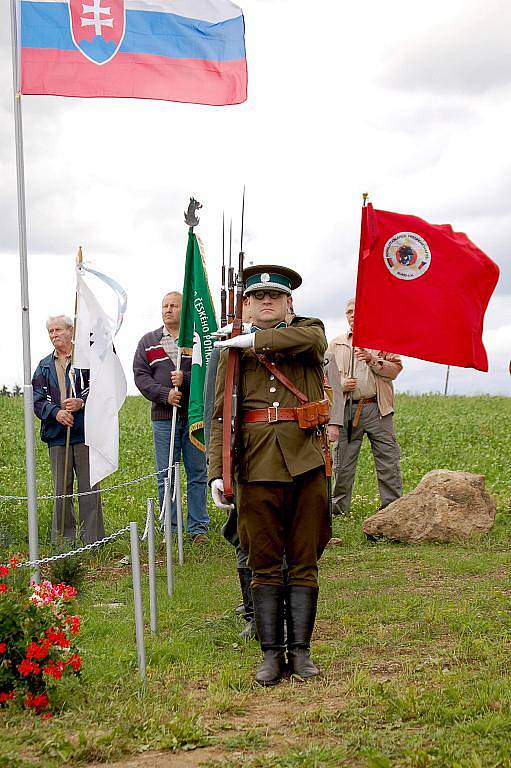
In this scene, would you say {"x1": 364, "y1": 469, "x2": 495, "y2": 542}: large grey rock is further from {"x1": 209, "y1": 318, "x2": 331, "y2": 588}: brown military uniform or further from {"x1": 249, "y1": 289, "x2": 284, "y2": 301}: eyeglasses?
{"x1": 249, "y1": 289, "x2": 284, "y2": 301}: eyeglasses

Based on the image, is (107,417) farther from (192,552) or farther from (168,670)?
(168,670)

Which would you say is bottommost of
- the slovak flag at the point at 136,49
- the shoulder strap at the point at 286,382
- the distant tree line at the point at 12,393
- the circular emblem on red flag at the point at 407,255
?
the distant tree line at the point at 12,393

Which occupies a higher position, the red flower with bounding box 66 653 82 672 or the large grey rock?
the red flower with bounding box 66 653 82 672

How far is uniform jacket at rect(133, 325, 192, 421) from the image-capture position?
11.5m

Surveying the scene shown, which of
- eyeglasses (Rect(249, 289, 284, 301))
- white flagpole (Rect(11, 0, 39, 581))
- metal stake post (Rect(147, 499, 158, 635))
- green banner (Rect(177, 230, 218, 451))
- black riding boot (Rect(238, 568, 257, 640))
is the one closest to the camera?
eyeglasses (Rect(249, 289, 284, 301))

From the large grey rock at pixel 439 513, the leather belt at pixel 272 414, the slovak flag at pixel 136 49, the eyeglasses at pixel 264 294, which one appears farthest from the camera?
the large grey rock at pixel 439 513

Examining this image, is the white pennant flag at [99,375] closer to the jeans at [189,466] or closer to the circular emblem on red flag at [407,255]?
the jeans at [189,466]

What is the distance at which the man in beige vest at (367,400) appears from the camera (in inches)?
490

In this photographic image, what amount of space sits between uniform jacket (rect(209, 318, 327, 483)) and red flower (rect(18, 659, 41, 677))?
1.57 m

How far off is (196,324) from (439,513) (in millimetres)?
3437

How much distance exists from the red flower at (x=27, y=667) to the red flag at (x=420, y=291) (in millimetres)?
5509

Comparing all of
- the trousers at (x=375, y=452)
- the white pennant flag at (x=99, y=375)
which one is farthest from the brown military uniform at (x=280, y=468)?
the trousers at (x=375, y=452)

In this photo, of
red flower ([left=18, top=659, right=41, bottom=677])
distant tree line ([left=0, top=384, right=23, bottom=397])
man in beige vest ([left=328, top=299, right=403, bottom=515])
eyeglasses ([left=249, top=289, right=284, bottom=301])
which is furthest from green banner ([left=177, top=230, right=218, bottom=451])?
distant tree line ([left=0, top=384, right=23, bottom=397])

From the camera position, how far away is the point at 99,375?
973 centimetres
